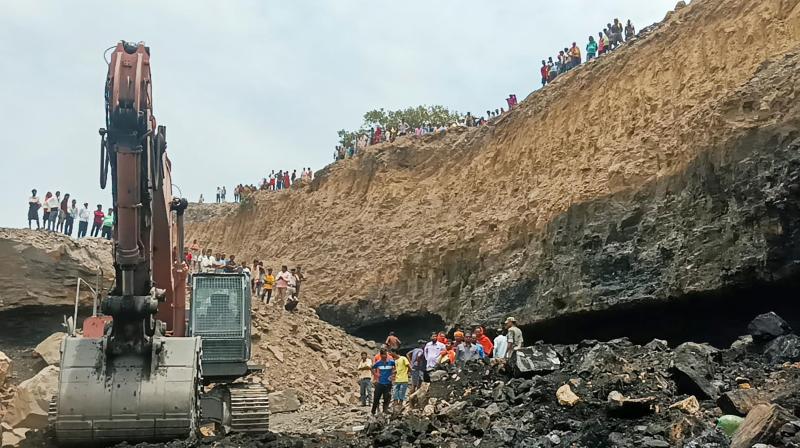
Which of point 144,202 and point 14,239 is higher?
point 14,239

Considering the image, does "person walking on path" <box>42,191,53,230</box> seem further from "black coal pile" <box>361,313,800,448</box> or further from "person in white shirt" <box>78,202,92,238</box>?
"black coal pile" <box>361,313,800,448</box>

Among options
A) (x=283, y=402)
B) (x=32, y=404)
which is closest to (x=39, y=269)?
(x=283, y=402)

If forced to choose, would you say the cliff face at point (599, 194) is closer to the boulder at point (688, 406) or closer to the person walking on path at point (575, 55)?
the person walking on path at point (575, 55)

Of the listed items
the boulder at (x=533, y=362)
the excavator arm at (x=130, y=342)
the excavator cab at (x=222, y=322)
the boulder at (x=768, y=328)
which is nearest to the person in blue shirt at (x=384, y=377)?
the boulder at (x=533, y=362)

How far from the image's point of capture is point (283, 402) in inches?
775

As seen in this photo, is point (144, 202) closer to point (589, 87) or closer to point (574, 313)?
point (574, 313)

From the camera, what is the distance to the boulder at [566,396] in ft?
34.4

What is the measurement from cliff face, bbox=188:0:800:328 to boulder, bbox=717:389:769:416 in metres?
6.76

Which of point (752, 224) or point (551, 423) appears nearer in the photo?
point (551, 423)

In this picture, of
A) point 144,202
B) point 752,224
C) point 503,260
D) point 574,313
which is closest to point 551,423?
point 144,202

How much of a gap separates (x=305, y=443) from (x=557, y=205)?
13.8 meters

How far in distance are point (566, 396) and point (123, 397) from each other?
5389 mm

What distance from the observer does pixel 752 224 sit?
16188mm

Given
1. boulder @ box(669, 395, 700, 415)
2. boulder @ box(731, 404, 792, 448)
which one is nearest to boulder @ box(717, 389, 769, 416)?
boulder @ box(669, 395, 700, 415)
